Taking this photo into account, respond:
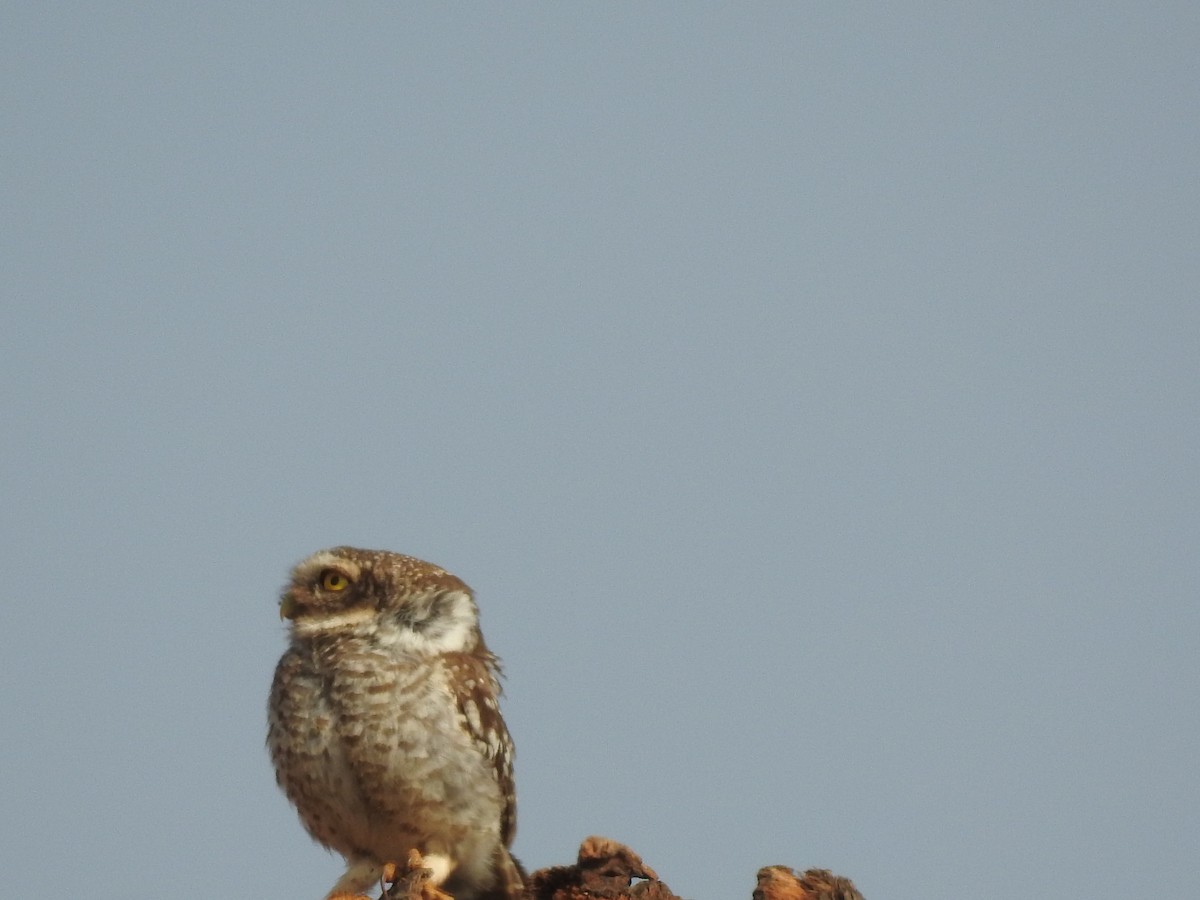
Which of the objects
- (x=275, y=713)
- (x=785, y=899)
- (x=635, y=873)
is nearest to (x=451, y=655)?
(x=275, y=713)

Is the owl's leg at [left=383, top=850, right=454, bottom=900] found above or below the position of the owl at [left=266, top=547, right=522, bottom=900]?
below

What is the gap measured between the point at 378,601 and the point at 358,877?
126cm

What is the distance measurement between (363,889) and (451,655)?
3.73 feet

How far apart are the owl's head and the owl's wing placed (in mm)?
112

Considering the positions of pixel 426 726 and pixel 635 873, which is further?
pixel 426 726

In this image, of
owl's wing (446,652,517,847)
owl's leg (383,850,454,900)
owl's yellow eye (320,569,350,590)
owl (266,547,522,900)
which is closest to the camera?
owl's leg (383,850,454,900)

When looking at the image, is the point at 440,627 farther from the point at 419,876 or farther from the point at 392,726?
the point at 419,876

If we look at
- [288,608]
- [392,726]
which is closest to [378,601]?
[288,608]

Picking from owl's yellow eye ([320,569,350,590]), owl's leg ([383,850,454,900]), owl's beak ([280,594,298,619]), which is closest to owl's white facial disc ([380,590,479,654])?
owl's yellow eye ([320,569,350,590])

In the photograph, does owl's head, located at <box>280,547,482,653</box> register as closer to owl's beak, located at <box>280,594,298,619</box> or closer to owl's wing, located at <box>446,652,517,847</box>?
owl's beak, located at <box>280,594,298,619</box>

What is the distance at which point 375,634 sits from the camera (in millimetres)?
7527

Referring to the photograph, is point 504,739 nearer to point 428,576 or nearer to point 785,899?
point 428,576

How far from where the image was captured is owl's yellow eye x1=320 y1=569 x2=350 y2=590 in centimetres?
768

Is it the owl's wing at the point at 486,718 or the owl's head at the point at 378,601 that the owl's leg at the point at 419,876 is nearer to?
the owl's wing at the point at 486,718
